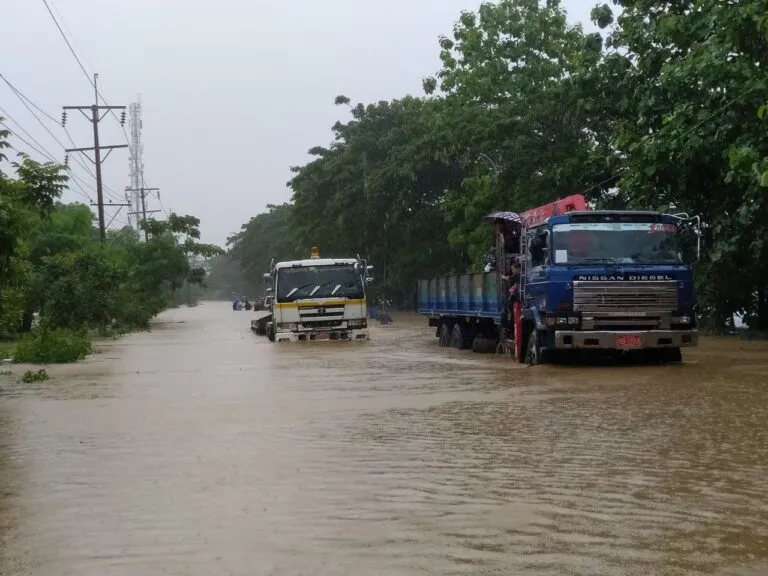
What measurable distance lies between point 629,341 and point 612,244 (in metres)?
1.64

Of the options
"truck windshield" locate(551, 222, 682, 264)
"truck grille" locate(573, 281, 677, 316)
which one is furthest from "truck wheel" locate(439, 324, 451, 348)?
"truck grille" locate(573, 281, 677, 316)

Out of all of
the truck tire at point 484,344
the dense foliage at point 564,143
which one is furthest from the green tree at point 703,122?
the truck tire at point 484,344

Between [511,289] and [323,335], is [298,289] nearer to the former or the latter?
[323,335]

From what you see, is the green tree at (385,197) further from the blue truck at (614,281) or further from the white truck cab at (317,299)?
the blue truck at (614,281)

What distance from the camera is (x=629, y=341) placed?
16.9m

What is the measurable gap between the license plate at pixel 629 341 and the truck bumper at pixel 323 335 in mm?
13703

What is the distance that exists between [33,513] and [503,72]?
3445cm

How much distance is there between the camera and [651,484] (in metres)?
7.45

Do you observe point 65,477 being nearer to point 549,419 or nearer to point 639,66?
point 549,419

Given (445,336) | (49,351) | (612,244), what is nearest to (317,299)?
(445,336)

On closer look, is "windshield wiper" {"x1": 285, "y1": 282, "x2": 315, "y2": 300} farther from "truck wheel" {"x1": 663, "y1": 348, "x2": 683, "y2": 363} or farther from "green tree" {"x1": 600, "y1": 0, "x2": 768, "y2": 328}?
"truck wheel" {"x1": 663, "y1": 348, "x2": 683, "y2": 363}

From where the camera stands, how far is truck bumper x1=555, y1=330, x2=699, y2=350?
664 inches

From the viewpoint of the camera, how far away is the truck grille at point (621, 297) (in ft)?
55.4

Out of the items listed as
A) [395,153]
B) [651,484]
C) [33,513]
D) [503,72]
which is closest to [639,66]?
[503,72]
